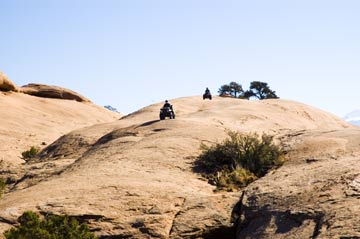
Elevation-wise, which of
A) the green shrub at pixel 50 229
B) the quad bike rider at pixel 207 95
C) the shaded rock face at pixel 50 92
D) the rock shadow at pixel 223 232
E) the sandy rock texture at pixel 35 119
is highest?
the shaded rock face at pixel 50 92

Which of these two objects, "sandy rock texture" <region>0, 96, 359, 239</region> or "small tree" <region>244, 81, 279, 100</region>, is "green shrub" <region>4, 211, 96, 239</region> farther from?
"small tree" <region>244, 81, 279, 100</region>

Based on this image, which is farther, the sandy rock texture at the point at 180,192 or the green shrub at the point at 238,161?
the green shrub at the point at 238,161

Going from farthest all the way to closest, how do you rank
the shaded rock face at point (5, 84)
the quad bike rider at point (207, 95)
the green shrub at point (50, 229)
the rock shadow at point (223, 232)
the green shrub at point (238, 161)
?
the shaded rock face at point (5, 84) → the quad bike rider at point (207, 95) → the green shrub at point (238, 161) → the rock shadow at point (223, 232) → the green shrub at point (50, 229)

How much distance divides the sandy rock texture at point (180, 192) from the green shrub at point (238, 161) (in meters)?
0.47

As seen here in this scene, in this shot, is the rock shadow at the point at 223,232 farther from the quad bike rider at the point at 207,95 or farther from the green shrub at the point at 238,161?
the quad bike rider at the point at 207,95

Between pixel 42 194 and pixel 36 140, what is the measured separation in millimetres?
23822

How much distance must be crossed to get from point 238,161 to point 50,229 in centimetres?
725

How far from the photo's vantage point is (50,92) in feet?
178

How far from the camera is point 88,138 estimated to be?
25500 millimetres

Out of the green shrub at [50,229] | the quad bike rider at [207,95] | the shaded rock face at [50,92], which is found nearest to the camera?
the green shrub at [50,229]

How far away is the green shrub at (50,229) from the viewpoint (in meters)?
10.1

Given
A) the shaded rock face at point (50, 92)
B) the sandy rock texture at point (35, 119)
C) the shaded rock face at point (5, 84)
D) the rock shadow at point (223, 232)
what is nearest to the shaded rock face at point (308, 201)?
the rock shadow at point (223, 232)

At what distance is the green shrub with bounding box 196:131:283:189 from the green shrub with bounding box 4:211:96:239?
510 centimetres

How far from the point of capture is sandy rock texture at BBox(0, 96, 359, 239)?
416 inches
